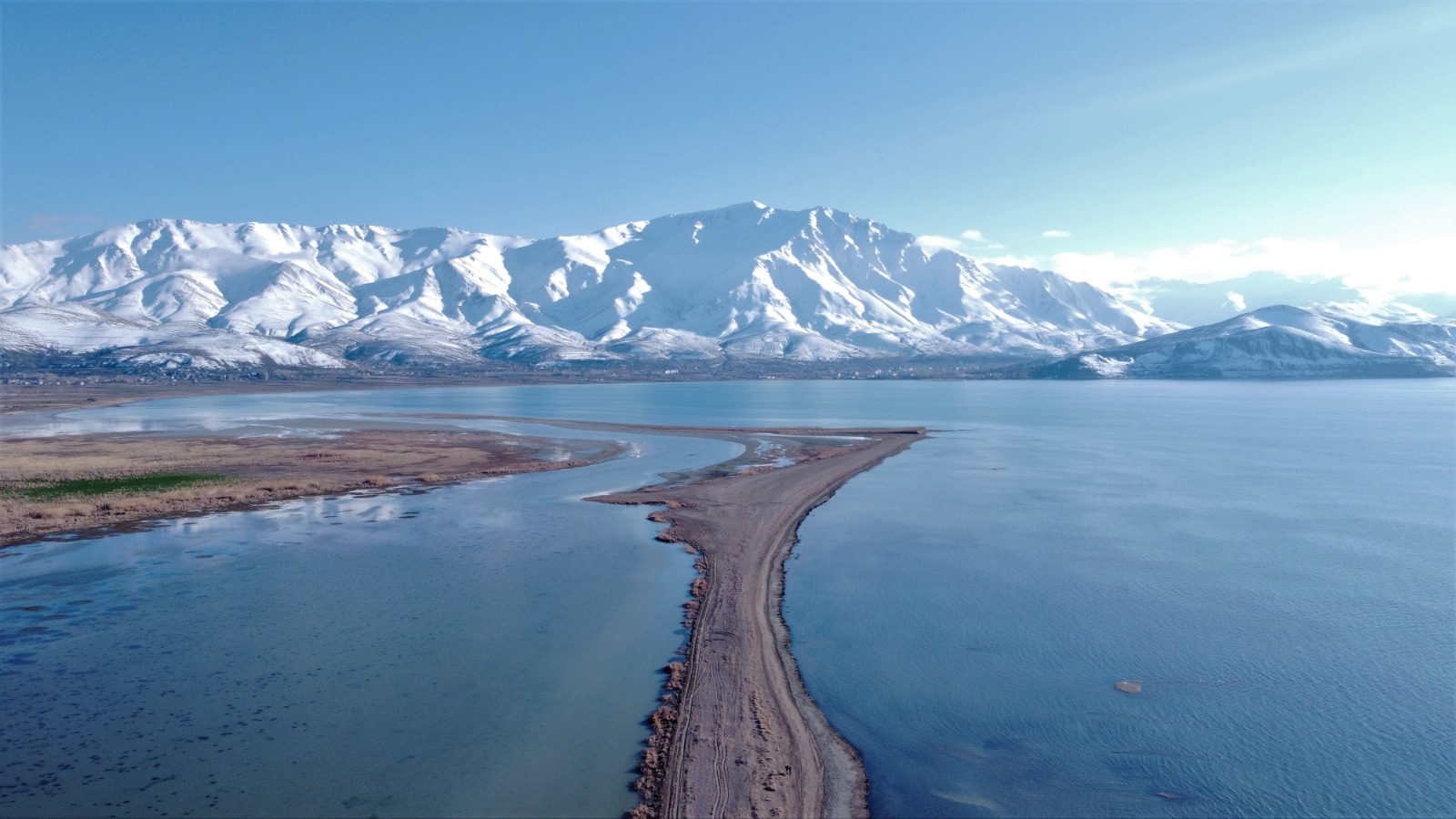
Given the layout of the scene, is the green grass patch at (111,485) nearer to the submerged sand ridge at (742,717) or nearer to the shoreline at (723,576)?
the shoreline at (723,576)

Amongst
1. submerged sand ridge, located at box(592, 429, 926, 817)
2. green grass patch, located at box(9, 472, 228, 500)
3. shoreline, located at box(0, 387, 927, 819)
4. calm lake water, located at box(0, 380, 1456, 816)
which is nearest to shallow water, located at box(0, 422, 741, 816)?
calm lake water, located at box(0, 380, 1456, 816)

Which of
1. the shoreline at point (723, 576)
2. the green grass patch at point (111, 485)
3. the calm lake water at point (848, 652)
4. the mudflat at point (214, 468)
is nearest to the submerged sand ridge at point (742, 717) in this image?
the shoreline at point (723, 576)

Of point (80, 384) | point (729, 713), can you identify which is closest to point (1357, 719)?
point (729, 713)

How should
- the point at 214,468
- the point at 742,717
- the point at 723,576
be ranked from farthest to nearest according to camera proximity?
the point at 214,468 → the point at 723,576 → the point at 742,717

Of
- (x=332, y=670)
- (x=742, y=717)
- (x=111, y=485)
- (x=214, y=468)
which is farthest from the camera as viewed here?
(x=214, y=468)

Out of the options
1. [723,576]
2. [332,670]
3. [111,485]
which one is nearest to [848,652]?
[723,576]

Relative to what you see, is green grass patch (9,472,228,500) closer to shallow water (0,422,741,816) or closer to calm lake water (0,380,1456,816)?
calm lake water (0,380,1456,816)

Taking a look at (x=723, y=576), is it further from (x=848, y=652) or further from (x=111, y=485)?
(x=111, y=485)
